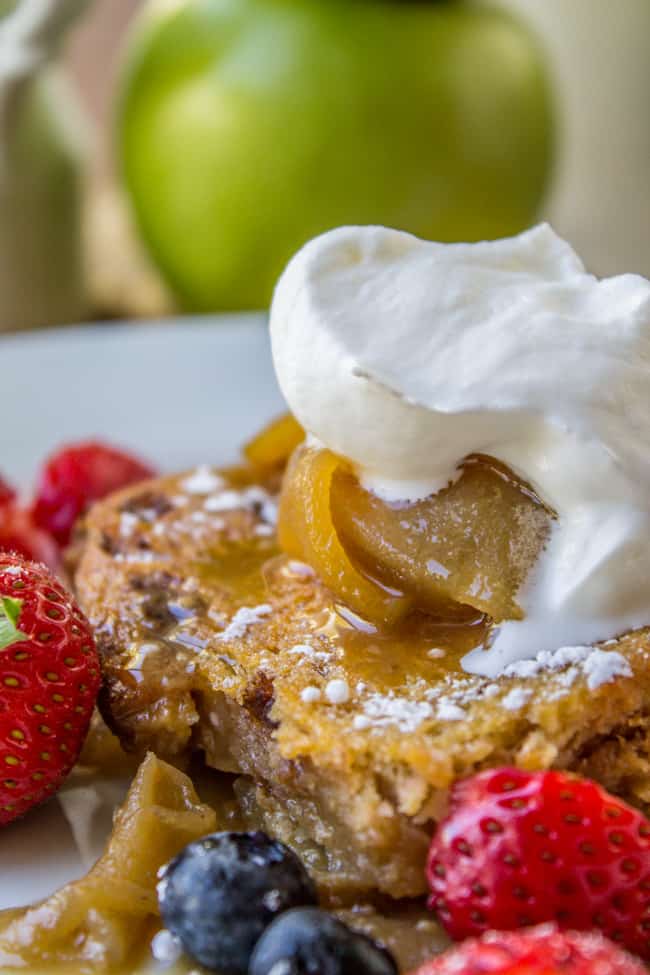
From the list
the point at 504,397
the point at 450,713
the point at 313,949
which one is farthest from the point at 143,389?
the point at 313,949

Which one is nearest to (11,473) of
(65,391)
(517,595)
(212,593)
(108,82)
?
(65,391)

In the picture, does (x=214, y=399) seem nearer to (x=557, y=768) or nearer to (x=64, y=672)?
(x=64, y=672)

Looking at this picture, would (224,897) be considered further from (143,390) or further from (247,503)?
(143,390)

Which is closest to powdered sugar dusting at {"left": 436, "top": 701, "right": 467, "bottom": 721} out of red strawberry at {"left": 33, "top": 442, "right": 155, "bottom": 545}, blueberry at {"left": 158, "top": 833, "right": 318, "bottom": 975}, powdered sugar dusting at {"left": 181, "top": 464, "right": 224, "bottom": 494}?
blueberry at {"left": 158, "top": 833, "right": 318, "bottom": 975}

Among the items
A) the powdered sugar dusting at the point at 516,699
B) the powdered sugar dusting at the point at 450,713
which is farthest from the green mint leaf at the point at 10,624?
the powdered sugar dusting at the point at 516,699

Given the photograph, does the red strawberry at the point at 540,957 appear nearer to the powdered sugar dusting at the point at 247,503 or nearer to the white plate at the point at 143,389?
the powdered sugar dusting at the point at 247,503
